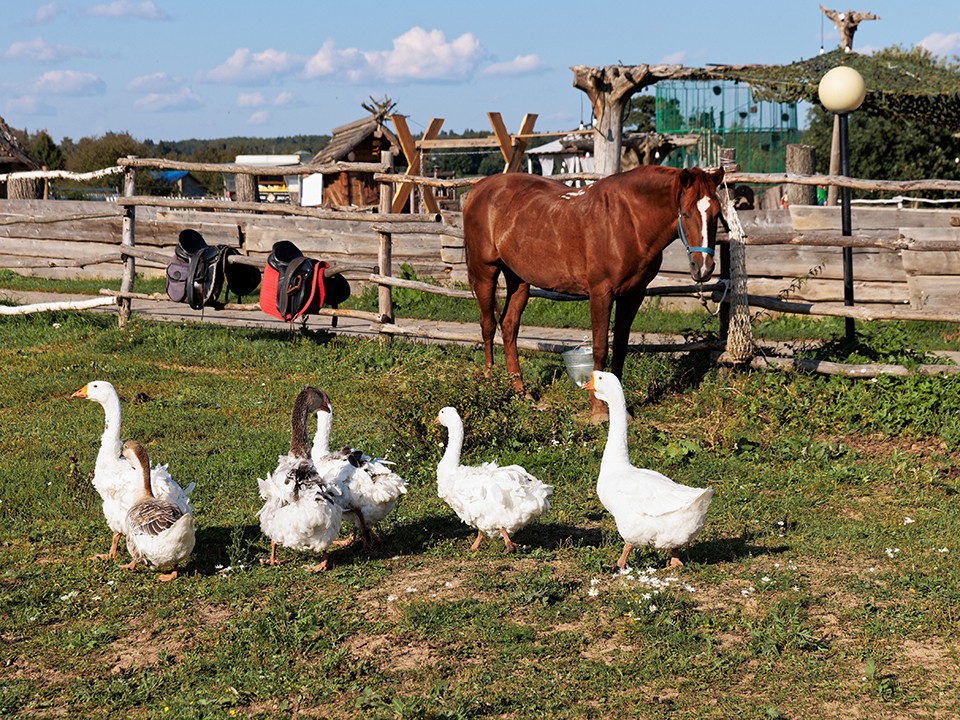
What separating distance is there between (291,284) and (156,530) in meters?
6.51

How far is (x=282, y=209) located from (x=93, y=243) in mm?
8648

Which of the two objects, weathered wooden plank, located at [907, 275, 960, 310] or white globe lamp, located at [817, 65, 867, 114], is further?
weathered wooden plank, located at [907, 275, 960, 310]

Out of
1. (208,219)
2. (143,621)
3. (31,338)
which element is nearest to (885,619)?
(143,621)

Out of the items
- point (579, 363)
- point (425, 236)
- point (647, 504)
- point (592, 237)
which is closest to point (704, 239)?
point (592, 237)

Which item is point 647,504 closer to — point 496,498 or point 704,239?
point 496,498

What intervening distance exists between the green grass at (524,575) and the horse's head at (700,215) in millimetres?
1549

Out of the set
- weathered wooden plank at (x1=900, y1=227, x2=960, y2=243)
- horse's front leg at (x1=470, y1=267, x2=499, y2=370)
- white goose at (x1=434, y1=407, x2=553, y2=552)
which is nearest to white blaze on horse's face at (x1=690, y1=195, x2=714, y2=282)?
horse's front leg at (x1=470, y1=267, x2=499, y2=370)

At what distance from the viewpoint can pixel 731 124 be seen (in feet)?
88.1

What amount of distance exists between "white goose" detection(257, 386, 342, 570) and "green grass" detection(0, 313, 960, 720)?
10.8 inches

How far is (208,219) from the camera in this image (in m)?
20.1

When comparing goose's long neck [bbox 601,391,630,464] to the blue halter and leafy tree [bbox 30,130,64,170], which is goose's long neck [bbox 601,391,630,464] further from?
leafy tree [bbox 30,130,64,170]

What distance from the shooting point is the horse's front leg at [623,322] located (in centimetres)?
985

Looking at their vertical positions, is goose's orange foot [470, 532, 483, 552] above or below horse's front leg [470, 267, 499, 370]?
below

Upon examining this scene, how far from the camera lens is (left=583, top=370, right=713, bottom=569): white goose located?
6.16 meters
